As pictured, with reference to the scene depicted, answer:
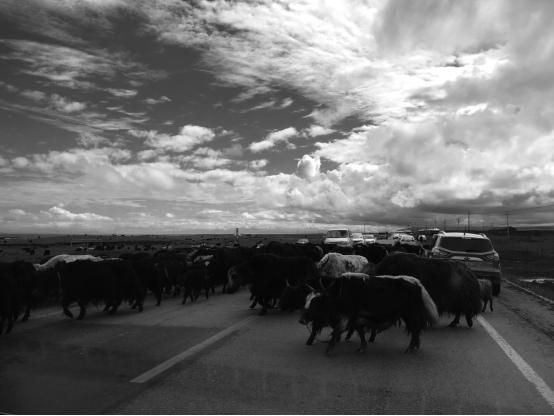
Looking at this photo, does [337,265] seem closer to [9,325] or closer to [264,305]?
[264,305]

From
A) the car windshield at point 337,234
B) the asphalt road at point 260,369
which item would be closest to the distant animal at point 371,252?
the asphalt road at point 260,369

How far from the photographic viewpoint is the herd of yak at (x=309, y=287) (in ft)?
25.1

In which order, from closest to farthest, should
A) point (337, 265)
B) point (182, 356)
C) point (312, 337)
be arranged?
point (182, 356), point (312, 337), point (337, 265)

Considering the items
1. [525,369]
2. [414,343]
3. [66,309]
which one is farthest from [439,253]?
[66,309]

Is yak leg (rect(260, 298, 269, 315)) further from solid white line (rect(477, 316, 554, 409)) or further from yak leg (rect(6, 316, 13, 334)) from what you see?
yak leg (rect(6, 316, 13, 334))

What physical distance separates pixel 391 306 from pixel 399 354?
0.73 m

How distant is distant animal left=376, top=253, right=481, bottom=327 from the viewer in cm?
983

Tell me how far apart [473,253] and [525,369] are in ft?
27.1

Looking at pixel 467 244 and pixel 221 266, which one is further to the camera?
pixel 221 266

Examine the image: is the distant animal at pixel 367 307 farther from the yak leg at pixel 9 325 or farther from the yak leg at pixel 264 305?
the yak leg at pixel 9 325

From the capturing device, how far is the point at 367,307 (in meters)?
7.61

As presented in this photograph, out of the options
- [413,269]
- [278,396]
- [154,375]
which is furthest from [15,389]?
[413,269]

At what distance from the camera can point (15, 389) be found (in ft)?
18.0

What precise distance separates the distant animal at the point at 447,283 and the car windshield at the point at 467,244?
4424 millimetres
